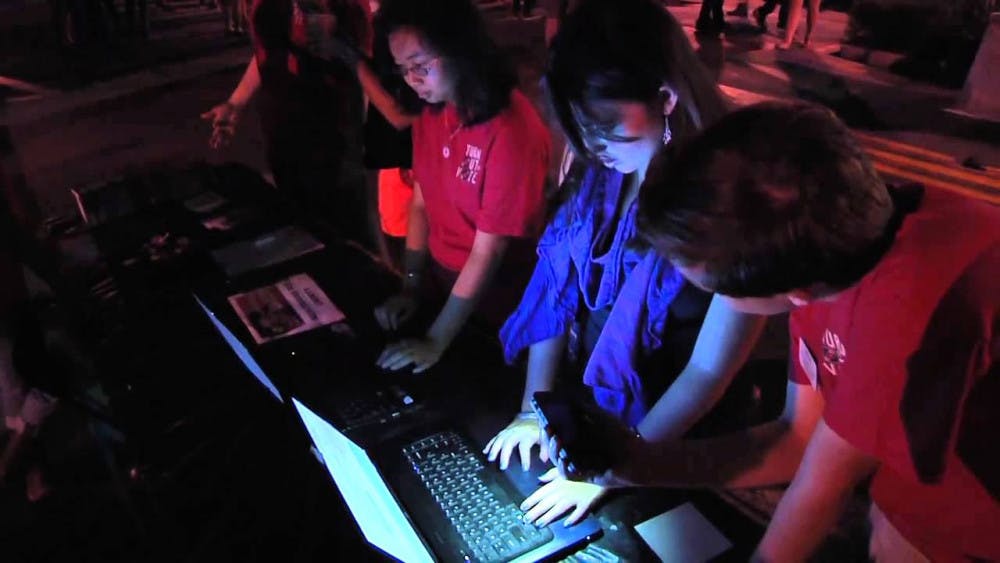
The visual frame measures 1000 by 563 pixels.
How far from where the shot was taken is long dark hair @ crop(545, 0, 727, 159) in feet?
3.46

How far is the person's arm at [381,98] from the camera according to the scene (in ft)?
6.74

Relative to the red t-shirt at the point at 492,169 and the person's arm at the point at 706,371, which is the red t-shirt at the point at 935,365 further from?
the red t-shirt at the point at 492,169

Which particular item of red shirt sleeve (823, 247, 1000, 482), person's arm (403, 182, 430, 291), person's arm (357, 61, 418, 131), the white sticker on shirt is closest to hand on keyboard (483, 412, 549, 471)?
the white sticker on shirt

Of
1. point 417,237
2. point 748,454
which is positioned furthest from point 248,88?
point 748,454

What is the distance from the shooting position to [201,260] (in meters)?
1.85

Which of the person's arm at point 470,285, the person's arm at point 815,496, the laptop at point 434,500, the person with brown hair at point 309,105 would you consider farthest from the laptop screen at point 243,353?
the person's arm at point 815,496

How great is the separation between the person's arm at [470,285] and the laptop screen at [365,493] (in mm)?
315

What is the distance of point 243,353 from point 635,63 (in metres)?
1.01

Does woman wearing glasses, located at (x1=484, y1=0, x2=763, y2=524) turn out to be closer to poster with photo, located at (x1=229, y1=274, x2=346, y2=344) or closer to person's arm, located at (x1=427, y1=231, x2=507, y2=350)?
person's arm, located at (x1=427, y1=231, x2=507, y2=350)

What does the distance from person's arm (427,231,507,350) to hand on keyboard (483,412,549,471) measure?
0.34 m

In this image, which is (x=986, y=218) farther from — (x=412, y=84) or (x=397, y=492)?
(x=412, y=84)

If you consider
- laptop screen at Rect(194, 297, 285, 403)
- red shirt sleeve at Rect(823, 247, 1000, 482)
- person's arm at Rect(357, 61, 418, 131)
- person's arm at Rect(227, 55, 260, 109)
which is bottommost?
laptop screen at Rect(194, 297, 285, 403)

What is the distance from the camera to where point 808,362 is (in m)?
0.95

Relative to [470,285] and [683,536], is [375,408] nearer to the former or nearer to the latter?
[470,285]
